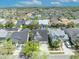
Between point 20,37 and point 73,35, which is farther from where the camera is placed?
point 73,35

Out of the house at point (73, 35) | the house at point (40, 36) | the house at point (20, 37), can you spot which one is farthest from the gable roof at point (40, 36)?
the house at point (73, 35)

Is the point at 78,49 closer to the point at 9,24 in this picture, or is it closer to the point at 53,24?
the point at 53,24

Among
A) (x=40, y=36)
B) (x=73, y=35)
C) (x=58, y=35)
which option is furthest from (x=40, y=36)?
(x=73, y=35)

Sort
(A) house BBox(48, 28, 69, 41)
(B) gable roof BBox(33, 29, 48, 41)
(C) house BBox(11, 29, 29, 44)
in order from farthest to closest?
(A) house BBox(48, 28, 69, 41), (B) gable roof BBox(33, 29, 48, 41), (C) house BBox(11, 29, 29, 44)

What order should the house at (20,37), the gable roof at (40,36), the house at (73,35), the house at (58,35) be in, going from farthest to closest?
the house at (58,35), the gable roof at (40,36), the house at (73,35), the house at (20,37)

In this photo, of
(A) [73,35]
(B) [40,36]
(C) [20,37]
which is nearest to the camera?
(C) [20,37]

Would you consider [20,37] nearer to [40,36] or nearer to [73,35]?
[40,36]

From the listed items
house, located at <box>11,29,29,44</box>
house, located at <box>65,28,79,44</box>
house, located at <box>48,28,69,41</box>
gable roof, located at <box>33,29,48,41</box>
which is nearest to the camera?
house, located at <box>11,29,29,44</box>

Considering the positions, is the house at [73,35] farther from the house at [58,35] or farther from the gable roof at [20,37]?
the gable roof at [20,37]

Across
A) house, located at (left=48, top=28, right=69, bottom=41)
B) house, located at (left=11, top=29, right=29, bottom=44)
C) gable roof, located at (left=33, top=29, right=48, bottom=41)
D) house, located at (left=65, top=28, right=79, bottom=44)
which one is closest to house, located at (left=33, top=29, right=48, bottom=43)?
gable roof, located at (left=33, top=29, right=48, bottom=41)

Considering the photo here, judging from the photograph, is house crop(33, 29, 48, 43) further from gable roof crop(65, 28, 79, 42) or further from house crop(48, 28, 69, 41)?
gable roof crop(65, 28, 79, 42)

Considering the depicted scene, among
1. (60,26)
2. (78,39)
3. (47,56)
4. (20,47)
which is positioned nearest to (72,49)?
(78,39)

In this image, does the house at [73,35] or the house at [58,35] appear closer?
the house at [73,35]

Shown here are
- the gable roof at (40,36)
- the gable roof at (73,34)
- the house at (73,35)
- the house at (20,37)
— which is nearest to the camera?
the house at (20,37)
